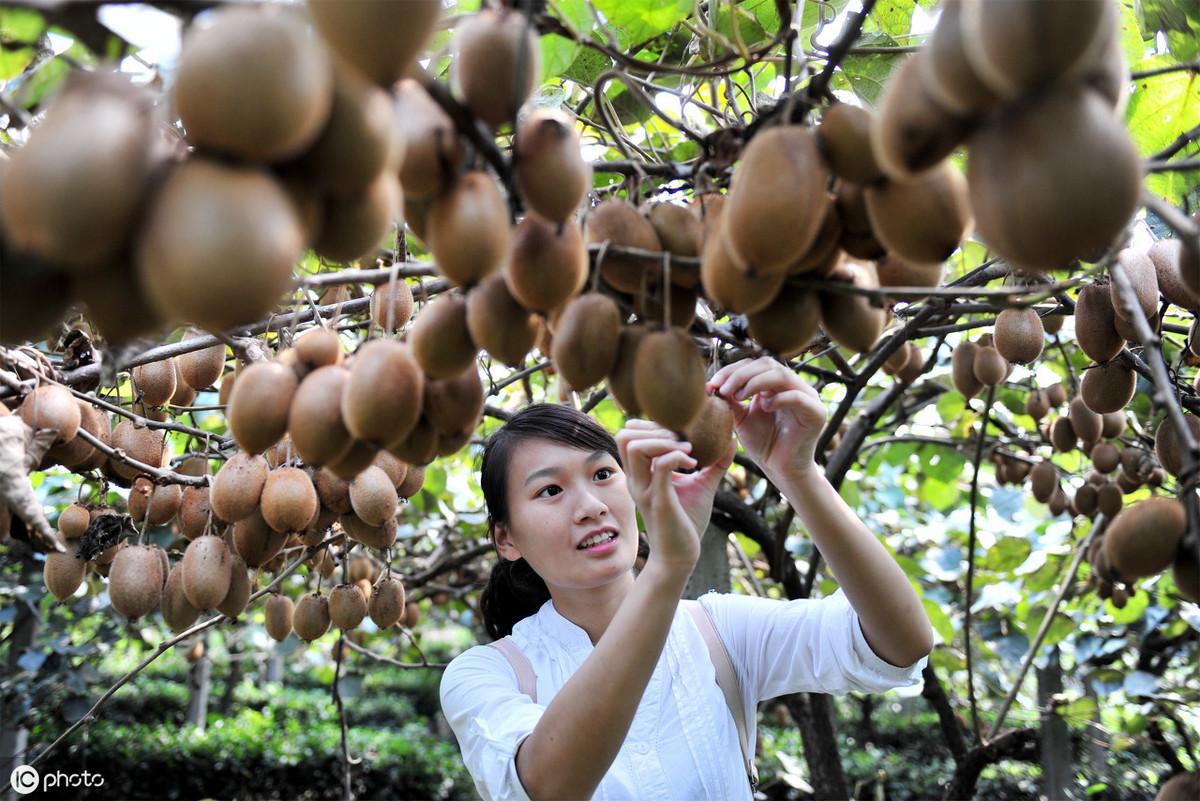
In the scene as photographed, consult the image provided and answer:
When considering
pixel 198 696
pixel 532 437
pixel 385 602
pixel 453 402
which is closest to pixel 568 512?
pixel 532 437

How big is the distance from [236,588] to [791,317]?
3.63 feet

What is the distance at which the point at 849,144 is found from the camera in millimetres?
573

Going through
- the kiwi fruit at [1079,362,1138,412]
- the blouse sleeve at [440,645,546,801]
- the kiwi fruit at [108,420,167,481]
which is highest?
the kiwi fruit at [108,420,167,481]

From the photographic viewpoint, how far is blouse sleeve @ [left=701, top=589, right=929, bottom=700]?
147 centimetres

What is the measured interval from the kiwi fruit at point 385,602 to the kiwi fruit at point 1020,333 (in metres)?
1.34

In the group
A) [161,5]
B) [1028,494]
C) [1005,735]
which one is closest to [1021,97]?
[161,5]

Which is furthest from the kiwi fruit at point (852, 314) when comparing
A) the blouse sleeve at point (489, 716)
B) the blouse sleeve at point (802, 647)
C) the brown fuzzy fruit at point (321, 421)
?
the blouse sleeve at point (802, 647)

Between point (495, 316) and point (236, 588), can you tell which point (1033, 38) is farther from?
point (236, 588)

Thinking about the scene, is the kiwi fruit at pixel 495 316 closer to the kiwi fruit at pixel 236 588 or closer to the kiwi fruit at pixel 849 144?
the kiwi fruit at pixel 849 144

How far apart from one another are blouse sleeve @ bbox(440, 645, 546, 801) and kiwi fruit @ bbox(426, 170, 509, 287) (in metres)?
0.85

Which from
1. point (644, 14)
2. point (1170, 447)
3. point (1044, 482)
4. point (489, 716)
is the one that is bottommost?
point (489, 716)

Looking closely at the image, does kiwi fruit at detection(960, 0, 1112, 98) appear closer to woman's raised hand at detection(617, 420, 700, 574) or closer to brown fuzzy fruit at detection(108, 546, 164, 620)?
woman's raised hand at detection(617, 420, 700, 574)

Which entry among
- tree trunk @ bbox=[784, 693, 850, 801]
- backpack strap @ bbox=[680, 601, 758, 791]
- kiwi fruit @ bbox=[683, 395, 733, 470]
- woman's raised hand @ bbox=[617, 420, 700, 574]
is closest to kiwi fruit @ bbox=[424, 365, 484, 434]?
kiwi fruit @ bbox=[683, 395, 733, 470]

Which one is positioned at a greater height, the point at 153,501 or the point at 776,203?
the point at 153,501
